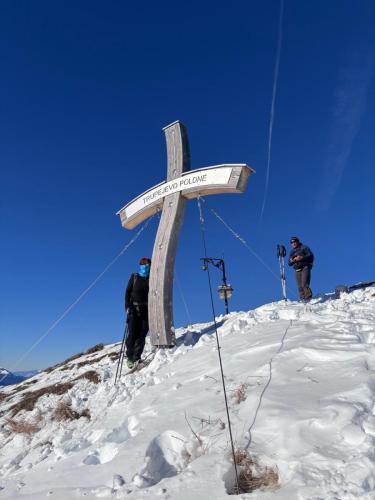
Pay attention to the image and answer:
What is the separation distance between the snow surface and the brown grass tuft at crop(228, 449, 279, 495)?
63 mm

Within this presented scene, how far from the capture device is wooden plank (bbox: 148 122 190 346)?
7.52 meters

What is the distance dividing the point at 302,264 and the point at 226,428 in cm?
742

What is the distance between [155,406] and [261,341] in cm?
182

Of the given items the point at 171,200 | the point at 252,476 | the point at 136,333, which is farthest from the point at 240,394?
the point at 171,200

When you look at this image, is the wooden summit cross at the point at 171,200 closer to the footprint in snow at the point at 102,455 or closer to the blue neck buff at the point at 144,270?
the blue neck buff at the point at 144,270

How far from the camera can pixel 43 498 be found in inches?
118

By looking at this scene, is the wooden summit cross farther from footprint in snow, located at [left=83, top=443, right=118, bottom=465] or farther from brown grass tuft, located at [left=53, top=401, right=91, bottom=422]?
footprint in snow, located at [left=83, top=443, right=118, bottom=465]

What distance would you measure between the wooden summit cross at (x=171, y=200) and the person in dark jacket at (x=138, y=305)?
1.37 feet

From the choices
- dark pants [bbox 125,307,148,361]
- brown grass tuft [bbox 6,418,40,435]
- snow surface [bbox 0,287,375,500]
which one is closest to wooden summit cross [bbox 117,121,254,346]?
dark pants [bbox 125,307,148,361]

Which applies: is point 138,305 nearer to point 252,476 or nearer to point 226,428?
point 226,428

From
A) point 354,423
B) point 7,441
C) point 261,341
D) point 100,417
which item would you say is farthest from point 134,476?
point 7,441

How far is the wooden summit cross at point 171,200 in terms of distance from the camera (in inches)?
298

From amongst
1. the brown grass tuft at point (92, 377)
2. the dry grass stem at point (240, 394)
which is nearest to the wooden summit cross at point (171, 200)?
the brown grass tuft at point (92, 377)

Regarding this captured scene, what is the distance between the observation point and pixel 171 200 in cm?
835
